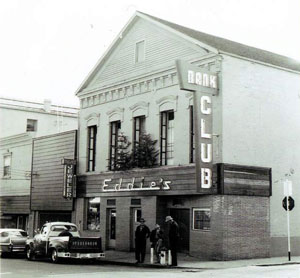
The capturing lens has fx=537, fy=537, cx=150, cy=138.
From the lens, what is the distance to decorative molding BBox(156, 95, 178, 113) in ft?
80.6

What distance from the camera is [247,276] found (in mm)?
15336

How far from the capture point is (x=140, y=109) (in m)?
26.7

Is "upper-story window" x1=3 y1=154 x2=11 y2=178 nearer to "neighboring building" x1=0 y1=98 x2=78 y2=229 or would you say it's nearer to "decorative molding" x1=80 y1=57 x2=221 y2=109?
"neighboring building" x1=0 y1=98 x2=78 y2=229

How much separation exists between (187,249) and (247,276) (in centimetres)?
847

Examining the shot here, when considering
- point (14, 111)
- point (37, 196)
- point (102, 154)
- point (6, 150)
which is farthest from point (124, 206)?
point (14, 111)

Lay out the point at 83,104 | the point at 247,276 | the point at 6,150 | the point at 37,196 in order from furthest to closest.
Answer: the point at 6,150 → the point at 37,196 → the point at 83,104 → the point at 247,276

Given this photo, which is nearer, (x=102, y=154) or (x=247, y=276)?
(x=247, y=276)

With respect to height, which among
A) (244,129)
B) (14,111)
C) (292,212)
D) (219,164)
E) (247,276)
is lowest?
(247,276)

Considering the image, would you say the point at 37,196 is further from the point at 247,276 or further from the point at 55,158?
the point at 247,276

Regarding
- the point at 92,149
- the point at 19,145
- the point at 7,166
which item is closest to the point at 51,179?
the point at 92,149

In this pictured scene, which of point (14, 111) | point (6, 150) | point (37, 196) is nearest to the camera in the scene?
point (37, 196)

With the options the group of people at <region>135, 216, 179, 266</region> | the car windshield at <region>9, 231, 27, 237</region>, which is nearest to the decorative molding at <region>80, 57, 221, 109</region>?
the group of people at <region>135, 216, 179, 266</region>

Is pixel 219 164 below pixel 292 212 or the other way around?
the other way around

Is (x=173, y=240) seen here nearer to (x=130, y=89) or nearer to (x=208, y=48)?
(x=208, y=48)
